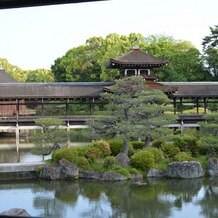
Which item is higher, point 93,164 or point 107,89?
point 107,89

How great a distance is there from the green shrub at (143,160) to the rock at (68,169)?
188 centimetres

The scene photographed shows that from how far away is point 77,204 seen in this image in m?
11.3

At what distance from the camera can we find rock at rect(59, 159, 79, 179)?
545 inches

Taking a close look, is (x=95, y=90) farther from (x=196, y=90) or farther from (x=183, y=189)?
(x=183, y=189)

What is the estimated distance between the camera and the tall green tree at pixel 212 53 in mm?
30491

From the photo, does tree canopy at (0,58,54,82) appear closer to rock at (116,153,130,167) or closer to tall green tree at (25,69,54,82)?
tall green tree at (25,69,54,82)

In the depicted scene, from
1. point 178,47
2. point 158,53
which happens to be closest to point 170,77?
point 158,53

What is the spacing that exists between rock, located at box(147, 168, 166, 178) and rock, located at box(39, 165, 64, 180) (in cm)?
280

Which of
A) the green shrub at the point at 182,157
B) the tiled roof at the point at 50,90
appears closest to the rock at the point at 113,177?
the green shrub at the point at 182,157

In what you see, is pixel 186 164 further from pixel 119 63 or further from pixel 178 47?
pixel 178 47

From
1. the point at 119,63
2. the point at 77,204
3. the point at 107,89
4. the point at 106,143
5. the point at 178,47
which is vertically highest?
the point at 178,47

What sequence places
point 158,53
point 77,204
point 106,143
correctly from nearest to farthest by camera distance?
1. point 77,204
2. point 106,143
3. point 158,53

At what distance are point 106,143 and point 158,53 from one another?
21.7 meters

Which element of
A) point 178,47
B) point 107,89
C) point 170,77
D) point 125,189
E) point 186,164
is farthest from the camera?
point 178,47
